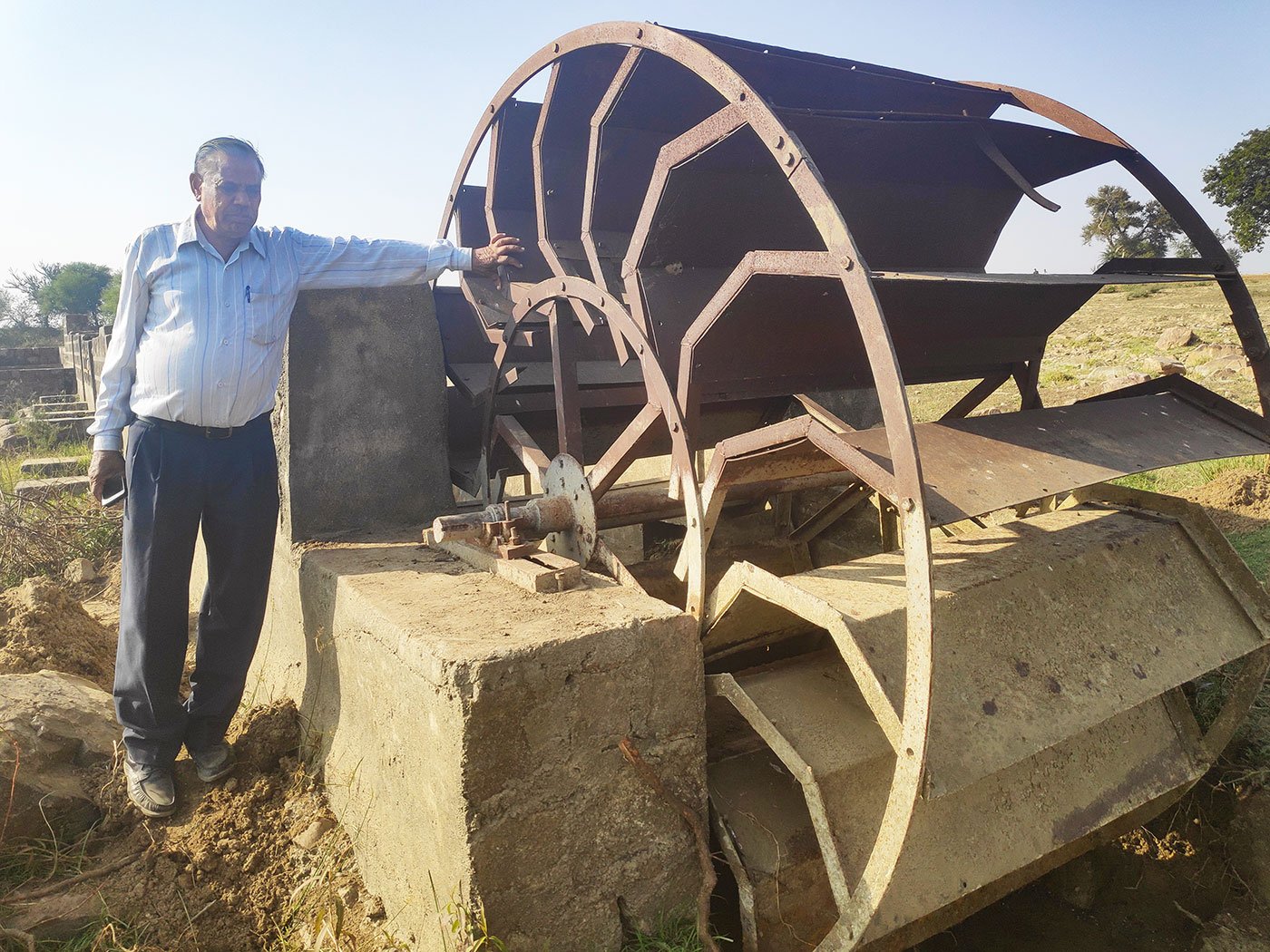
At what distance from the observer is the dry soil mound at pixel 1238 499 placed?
5.47m

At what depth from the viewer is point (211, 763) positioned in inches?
127

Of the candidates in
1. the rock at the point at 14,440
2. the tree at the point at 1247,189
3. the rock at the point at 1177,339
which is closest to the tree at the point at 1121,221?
the tree at the point at 1247,189

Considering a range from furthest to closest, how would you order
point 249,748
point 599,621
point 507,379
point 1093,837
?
1. point 507,379
2. point 249,748
3. point 1093,837
4. point 599,621

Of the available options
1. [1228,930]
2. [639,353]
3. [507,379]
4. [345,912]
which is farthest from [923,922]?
[507,379]

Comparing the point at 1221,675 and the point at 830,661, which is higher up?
the point at 830,661

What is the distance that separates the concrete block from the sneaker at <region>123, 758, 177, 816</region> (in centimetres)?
76

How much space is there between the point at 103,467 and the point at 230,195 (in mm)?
1063

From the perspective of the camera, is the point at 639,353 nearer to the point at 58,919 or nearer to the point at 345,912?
the point at 345,912

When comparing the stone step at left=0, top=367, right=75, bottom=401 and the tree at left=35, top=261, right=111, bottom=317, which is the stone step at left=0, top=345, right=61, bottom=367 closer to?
the stone step at left=0, top=367, right=75, bottom=401

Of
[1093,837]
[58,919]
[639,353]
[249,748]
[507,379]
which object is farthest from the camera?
[507,379]

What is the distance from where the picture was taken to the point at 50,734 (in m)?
3.16

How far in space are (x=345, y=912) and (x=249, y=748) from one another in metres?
0.91

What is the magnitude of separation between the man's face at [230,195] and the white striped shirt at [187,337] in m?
0.06

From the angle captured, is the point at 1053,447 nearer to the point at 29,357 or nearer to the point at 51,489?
the point at 51,489
